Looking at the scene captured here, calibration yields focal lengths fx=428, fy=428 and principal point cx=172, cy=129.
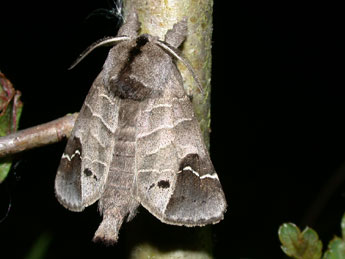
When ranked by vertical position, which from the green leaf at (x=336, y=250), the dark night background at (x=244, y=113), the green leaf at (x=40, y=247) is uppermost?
the green leaf at (x=336, y=250)

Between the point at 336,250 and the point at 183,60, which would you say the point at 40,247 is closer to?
the point at 183,60

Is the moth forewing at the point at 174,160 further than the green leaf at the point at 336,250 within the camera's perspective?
Yes

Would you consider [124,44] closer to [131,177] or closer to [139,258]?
[131,177]

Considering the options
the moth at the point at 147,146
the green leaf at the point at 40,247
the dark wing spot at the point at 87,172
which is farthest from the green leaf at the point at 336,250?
the green leaf at the point at 40,247

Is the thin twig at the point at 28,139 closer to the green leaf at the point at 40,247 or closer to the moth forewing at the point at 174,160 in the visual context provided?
the moth forewing at the point at 174,160

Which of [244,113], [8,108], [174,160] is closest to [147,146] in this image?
[174,160]

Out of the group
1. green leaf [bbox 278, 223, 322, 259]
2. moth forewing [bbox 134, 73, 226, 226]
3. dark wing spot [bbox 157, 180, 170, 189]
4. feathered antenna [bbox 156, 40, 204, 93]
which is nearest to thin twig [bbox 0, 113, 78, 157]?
moth forewing [bbox 134, 73, 226, 226]

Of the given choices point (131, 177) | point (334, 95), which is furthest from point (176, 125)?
point (334, 95)
